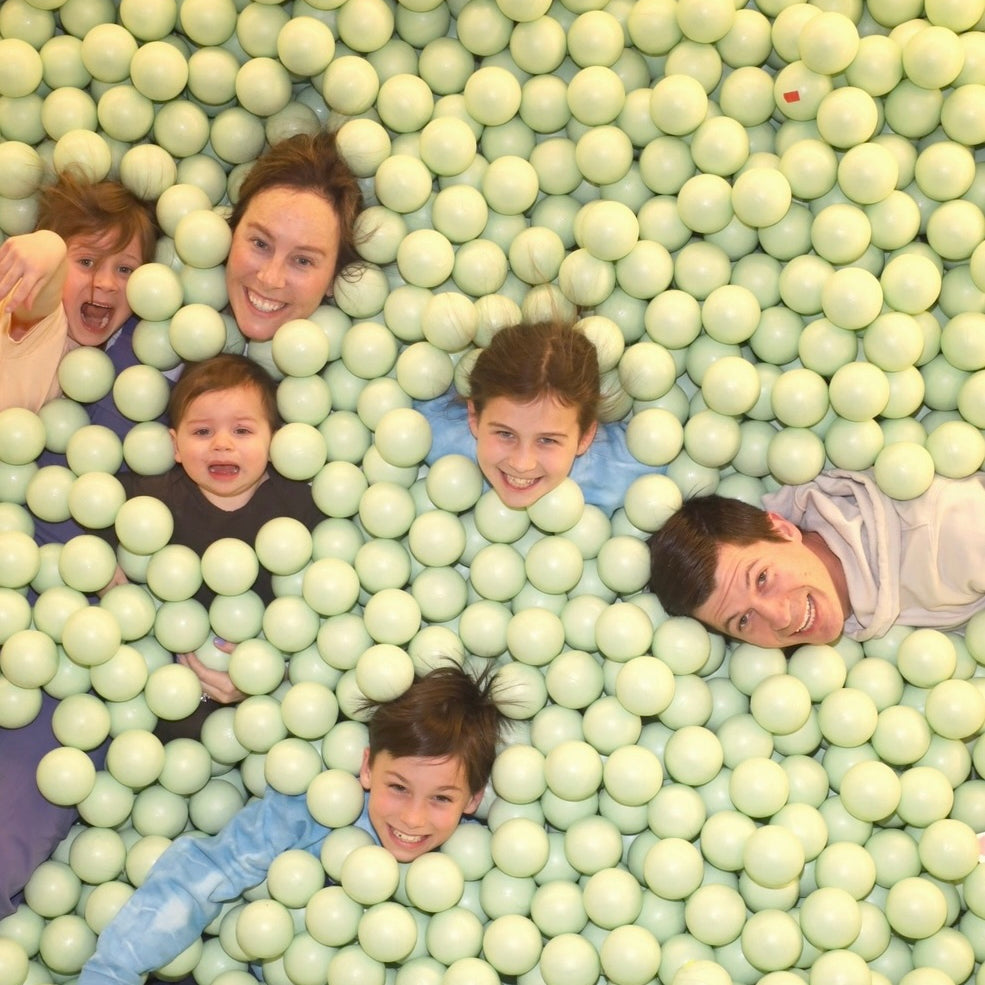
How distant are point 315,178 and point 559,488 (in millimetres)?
582

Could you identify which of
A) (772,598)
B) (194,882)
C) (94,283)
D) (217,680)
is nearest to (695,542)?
(772,598)

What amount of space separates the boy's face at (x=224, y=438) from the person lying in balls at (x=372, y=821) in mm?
390

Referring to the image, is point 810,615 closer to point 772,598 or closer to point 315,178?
point 772,598

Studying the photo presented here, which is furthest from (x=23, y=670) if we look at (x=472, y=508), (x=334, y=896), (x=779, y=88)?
(x=779, y=88)

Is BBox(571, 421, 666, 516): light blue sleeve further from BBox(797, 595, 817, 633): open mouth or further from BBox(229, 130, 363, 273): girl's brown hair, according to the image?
BBox(229, 130, 363, 273): girl's brown hair

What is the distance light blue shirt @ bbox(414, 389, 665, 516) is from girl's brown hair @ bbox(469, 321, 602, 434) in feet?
0.29

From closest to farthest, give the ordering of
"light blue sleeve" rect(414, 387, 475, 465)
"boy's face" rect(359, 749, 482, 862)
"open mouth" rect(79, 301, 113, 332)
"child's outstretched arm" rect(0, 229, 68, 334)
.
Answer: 1. "boy's face" rect(359, 749, 482, 862)
2. "child's outstretched arm" rect(0, 229, 68, 334)
3. "light blue sleeve" rect(414, 387, 475, 465)
4. "open mouth" rect(79, 301, 113, 332)

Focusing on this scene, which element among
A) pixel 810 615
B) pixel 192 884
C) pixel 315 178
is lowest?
pixel 192 884

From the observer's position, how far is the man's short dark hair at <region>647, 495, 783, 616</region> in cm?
188

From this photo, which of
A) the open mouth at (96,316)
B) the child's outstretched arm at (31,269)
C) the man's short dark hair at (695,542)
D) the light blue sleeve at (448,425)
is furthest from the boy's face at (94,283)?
the man's short dark hair at (695,542)

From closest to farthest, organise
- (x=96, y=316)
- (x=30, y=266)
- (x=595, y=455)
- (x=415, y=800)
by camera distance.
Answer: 1. (x=415, y=800)
2. (x=30, y=266)
3. (x=595, y=455)
4. (x=96, y=316)

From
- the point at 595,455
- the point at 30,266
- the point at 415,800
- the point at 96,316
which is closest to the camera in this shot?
the point at 415,800

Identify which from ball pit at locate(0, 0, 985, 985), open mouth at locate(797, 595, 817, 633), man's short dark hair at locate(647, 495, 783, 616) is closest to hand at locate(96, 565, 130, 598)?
ball pit at locate(0, 0, 985, 985)

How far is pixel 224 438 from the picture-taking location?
1.97 metres
